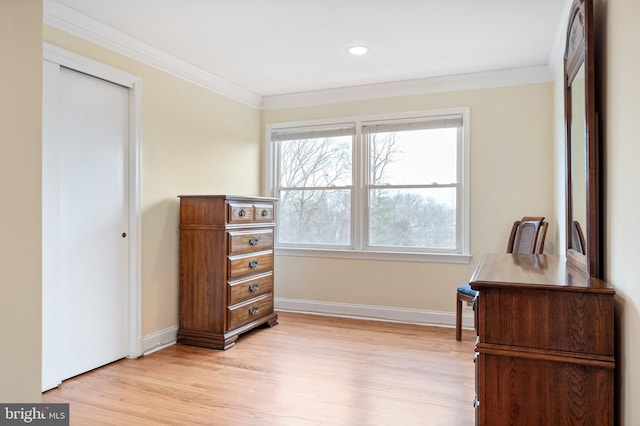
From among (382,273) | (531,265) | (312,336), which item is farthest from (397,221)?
(531,265)

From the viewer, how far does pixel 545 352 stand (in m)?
1.42

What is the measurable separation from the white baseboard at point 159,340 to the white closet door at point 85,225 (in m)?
0.15

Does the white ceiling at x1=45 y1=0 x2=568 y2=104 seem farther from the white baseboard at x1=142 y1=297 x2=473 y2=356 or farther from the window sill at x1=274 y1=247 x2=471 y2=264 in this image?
the white baseboard at x1=142 y1=297 x2=473 y2=356

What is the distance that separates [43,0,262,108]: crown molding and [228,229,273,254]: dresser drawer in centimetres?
143

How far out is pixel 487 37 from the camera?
Answer: 304 cm

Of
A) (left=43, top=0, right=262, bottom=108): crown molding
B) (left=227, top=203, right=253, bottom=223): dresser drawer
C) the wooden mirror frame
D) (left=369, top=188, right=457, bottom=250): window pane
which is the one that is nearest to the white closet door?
(left=43, top=0, right=262, bottom=108): crown molding

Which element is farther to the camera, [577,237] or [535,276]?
[577,237]

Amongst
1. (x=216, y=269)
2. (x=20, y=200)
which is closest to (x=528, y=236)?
(x=216, y=269)

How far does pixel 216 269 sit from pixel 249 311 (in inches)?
21.3

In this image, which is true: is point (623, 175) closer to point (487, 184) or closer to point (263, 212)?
point (487, 184)

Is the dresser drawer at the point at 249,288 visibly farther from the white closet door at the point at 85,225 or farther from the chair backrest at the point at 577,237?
the chair backrest at the point at 577,237

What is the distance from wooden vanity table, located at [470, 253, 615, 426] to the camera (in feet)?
4.53

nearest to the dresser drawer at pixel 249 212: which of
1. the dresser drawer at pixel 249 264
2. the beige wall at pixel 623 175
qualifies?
the dresser drawer at pixel 249 264

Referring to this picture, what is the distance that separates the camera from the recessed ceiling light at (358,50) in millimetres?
3221
